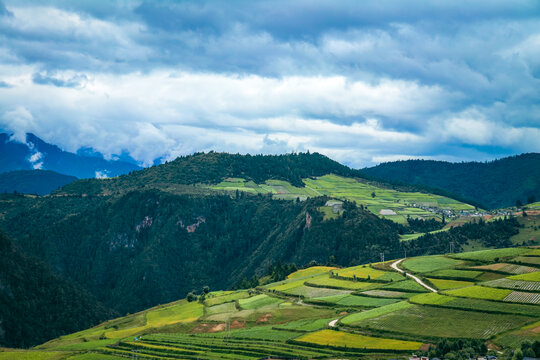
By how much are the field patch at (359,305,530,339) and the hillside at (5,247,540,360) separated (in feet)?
0.61

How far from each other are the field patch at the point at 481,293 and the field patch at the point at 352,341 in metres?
27.0

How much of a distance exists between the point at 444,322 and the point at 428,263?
61496 millimetres

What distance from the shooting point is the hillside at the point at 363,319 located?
10038cm

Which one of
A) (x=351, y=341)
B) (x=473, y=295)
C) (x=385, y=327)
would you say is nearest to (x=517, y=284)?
(x=473, y=295)

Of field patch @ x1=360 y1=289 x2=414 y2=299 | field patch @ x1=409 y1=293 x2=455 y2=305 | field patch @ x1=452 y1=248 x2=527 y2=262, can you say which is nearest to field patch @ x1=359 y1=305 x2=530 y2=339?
field patch @ x1=409 y1=293 x2=455 y2=305

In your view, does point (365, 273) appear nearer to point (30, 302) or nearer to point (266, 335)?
point (266, 335)

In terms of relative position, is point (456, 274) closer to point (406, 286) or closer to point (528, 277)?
point (406, 286)

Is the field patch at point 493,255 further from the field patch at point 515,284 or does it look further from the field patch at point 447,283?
the field patch at point 515,284

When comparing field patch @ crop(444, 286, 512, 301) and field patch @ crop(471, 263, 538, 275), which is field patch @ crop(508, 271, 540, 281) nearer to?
field patch @ crop(471, 263, 538, 275)

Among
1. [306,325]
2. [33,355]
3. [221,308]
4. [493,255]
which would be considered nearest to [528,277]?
[493,255]

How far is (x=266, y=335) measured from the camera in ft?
384

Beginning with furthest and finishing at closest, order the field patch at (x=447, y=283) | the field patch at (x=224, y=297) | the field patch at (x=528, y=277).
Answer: the field patch at (x=224, y=297) < the field patch at (x=447, y=283) < the field patch at (x=528, y=277)

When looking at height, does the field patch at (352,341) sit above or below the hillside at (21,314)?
above

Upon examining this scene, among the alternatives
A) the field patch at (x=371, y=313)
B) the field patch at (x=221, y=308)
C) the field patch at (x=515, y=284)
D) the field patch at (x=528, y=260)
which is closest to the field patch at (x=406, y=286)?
the field patch at (x=371, y=313)
